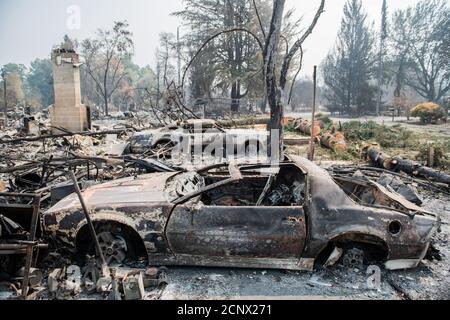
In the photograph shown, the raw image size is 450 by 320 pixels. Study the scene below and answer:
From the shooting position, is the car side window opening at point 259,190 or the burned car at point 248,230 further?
the car side window opening at point 259,190

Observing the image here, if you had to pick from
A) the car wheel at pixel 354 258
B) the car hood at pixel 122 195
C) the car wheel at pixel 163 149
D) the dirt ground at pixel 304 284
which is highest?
the car wheel at pixel 163 149

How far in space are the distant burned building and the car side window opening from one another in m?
14.9

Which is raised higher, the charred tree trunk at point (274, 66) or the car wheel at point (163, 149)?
the charred tree trunk at point (274, 66)

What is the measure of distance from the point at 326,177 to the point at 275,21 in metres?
5.01

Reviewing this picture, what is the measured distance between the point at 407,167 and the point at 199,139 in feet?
19.5

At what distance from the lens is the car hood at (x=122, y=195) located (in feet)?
13.1

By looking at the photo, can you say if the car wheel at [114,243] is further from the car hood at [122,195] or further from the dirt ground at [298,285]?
the dirt ground at [298,285]

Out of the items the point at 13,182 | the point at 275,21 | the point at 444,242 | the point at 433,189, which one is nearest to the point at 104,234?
the point at 13,182

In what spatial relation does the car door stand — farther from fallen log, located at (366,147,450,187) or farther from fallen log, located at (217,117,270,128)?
fallen log, located at (217,117,270,128)

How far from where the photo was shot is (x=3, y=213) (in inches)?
157

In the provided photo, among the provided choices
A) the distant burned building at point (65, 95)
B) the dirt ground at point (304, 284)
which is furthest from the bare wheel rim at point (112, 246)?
the distant burned building at point (65, 95)

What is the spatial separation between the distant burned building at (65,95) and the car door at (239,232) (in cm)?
1580
